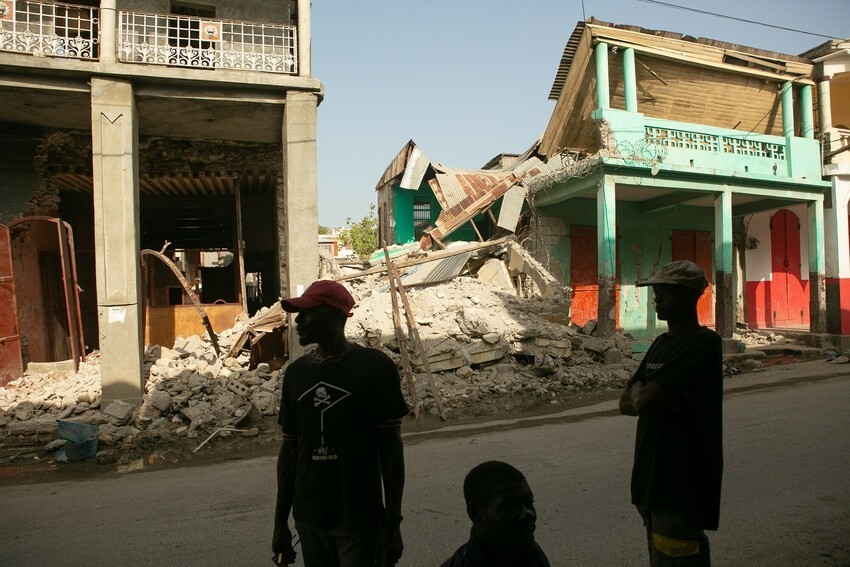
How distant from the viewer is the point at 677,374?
7.06 feet

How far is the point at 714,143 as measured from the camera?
1257 cm

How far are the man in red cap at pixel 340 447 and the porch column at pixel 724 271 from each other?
12.3m

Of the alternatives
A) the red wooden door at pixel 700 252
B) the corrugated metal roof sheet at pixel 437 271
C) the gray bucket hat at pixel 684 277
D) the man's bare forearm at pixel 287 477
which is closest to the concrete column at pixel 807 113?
the red wooden door at pixel 700 252

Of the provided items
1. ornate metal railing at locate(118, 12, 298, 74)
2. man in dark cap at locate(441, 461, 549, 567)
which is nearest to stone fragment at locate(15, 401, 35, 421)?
ornate metal railing at locate(118, 12, 298, 74)

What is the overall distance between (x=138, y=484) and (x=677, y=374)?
545cm

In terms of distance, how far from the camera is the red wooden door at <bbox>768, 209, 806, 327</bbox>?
1703 centimetres

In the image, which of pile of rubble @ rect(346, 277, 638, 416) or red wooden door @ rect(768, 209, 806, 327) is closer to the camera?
pile of rubble @ rect(346, 277, 638, 416)

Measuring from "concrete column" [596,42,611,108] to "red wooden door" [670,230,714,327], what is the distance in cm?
565

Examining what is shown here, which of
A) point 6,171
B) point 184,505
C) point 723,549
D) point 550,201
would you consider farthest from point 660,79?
point 6,171

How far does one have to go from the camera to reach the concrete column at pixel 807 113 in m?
13.6

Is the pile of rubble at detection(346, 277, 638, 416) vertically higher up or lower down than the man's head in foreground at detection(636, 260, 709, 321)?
lower down

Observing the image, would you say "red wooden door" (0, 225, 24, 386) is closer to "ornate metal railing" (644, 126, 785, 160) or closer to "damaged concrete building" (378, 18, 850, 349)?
"damaged concrete building" (378, 18, 850, 349)

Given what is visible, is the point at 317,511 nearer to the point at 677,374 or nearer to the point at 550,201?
the point at 677,374

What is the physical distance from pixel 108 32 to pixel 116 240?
345cm
